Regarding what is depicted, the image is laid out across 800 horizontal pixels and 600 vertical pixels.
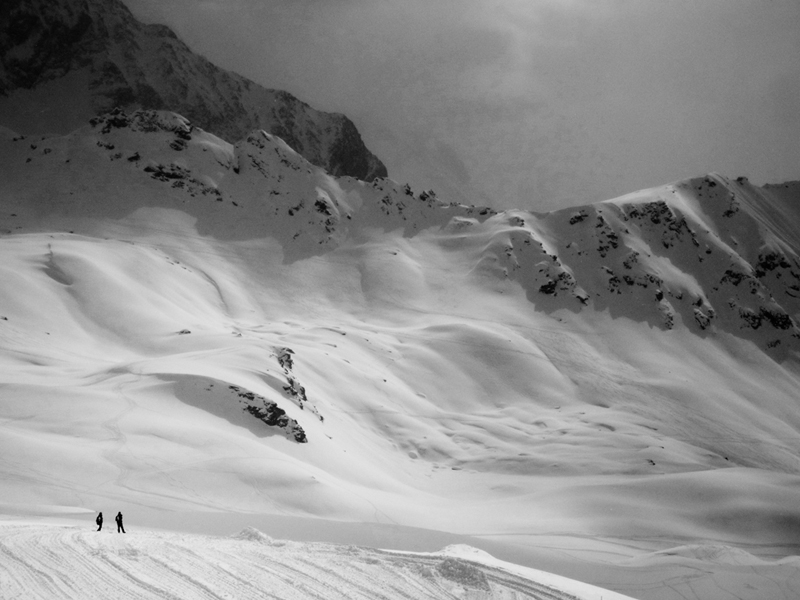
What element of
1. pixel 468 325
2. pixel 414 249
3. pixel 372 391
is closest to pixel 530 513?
pixel 372 391

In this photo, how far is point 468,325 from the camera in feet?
319

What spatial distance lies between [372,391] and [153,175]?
249 ft

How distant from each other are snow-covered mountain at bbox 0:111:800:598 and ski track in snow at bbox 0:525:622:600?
355 inches

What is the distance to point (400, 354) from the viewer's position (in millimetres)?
83312

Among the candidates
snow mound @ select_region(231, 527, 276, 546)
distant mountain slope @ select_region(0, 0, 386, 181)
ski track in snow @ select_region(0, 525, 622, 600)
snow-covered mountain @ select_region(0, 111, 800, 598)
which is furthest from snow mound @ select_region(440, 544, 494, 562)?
distant mountain slope @ select_region(0, 0, 386, 181)

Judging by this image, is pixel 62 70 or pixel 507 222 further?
pixel 62 70

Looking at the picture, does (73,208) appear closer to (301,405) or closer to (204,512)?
(301,405)

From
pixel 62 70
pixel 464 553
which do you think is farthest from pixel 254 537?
pixel 62 70

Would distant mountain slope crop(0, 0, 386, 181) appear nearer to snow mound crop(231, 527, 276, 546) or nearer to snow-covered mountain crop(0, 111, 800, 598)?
snow-covered mountain crop(0, 111, 800, 598)

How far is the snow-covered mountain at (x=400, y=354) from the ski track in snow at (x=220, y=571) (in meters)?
9.01

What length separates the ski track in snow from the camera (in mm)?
16031

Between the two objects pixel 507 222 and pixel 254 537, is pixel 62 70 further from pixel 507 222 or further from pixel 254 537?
pixel 254 537

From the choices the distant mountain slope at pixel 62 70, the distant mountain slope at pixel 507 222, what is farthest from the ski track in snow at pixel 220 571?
the distant mountain slope at pixel 62 70

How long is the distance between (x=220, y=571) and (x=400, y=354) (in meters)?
65.8
